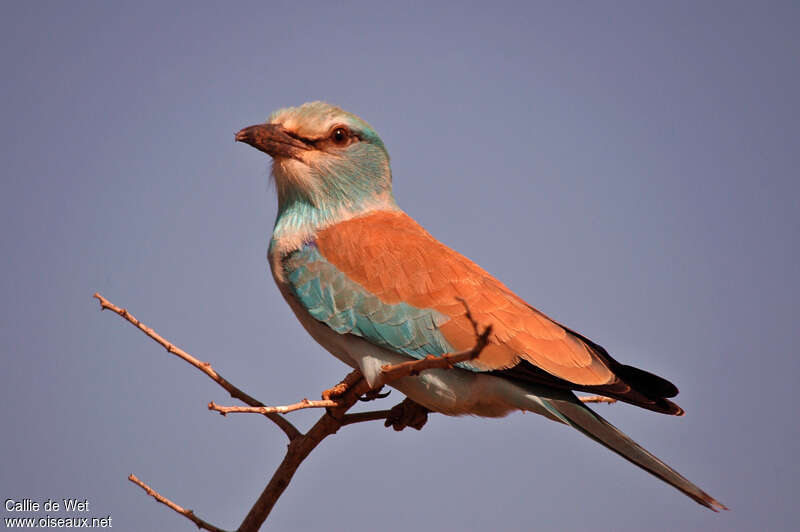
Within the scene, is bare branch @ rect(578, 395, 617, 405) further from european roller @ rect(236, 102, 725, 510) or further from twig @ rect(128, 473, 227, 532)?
twig @ rect(128, 473, 227, 532)

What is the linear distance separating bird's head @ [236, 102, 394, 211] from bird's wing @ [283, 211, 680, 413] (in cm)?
24

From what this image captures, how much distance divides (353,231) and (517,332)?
2.75ft

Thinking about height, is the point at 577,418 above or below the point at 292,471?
above

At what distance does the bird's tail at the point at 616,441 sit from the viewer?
2.49 meters

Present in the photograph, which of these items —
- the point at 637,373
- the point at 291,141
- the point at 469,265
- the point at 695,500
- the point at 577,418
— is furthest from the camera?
the point at 291,141

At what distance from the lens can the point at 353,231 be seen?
128 inches

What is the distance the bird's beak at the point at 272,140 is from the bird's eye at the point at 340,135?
147mm

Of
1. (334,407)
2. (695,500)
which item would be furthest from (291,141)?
(695,500)

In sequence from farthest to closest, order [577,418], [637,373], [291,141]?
[291,141], [637,373], [577,418]

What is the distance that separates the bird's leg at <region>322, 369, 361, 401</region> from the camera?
2957 millimetres

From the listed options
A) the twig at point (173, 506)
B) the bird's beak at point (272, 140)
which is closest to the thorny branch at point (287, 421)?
the twig at point (173, 506)

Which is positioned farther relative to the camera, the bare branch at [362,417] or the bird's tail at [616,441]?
the bare branch at [362,417]

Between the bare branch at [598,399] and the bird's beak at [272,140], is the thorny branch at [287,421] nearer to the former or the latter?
the bare branch at [598,399]

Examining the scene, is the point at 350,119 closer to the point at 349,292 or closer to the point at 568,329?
the point at 349,292
